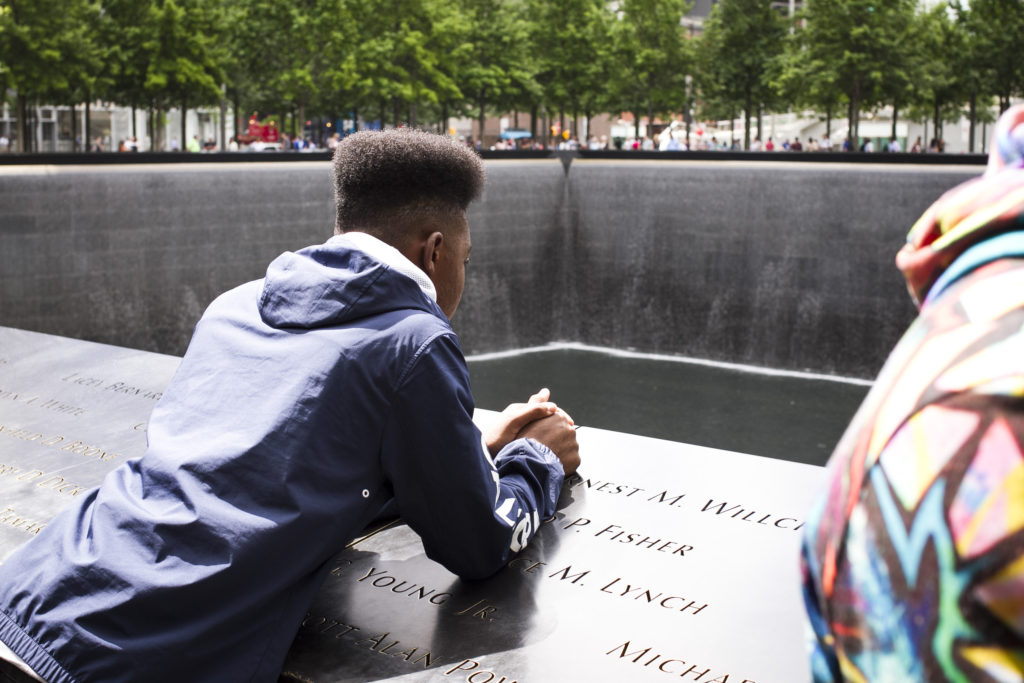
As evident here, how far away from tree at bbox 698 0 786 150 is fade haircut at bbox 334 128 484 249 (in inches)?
1285

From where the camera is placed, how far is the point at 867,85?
30.2m

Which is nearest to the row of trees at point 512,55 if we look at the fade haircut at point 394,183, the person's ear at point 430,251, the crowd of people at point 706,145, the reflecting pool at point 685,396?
the crowd of people at point 706,145

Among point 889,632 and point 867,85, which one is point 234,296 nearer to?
point 889,632

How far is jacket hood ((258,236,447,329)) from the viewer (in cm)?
197

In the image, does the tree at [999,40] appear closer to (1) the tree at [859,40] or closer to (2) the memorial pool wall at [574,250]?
(1) the tree at [859,40]

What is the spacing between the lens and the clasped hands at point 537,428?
274 cm

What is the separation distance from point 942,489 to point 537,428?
1998 mm

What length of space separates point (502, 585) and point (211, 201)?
11996 millimetres

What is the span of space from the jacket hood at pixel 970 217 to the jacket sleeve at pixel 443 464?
40.2 inches


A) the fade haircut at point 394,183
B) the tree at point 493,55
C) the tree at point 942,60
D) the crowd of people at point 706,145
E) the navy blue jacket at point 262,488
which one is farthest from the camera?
the tree at point 493,55

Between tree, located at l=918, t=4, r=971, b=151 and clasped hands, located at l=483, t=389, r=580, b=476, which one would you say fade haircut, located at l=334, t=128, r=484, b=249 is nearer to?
clasped hands, located at l=483, t=389, r=580, b=476

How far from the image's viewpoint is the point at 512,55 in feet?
119

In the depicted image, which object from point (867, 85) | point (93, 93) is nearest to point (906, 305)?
point (867, 85)

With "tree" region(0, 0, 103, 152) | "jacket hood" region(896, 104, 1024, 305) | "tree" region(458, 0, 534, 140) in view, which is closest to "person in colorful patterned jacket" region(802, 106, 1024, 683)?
"jacket hood" region(896, 104, 1024, 305)
